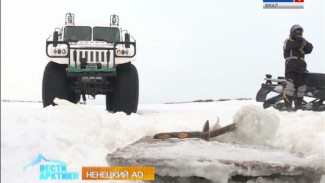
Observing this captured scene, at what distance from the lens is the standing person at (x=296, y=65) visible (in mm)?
7652

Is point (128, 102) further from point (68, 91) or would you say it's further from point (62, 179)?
point (62, 179)

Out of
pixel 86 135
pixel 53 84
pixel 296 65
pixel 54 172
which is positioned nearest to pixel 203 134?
pixel 86 135

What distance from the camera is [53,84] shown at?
740 cm

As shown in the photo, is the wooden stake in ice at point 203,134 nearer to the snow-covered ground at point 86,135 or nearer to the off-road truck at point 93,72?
the snow-covered ground at point 86,135

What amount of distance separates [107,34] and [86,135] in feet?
17.1

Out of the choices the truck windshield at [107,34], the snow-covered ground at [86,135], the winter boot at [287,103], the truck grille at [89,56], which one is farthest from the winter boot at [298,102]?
the truck windshield at [107,34]

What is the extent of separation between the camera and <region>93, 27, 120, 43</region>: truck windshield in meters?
8.51

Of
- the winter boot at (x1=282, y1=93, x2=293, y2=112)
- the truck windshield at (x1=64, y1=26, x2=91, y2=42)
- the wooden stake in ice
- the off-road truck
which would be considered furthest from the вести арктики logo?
the truck windshield at (x1=64, y1=26, x2=91, y2=42)

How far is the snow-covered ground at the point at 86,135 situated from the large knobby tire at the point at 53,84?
105 inches

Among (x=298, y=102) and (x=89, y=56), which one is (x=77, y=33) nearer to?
(x=89, y=56)

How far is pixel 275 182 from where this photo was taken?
8.62ft

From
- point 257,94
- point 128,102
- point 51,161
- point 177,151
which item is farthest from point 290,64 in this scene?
point 51,161

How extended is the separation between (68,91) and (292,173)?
18.4 feet

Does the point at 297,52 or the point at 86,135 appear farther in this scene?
the point at 297,52
